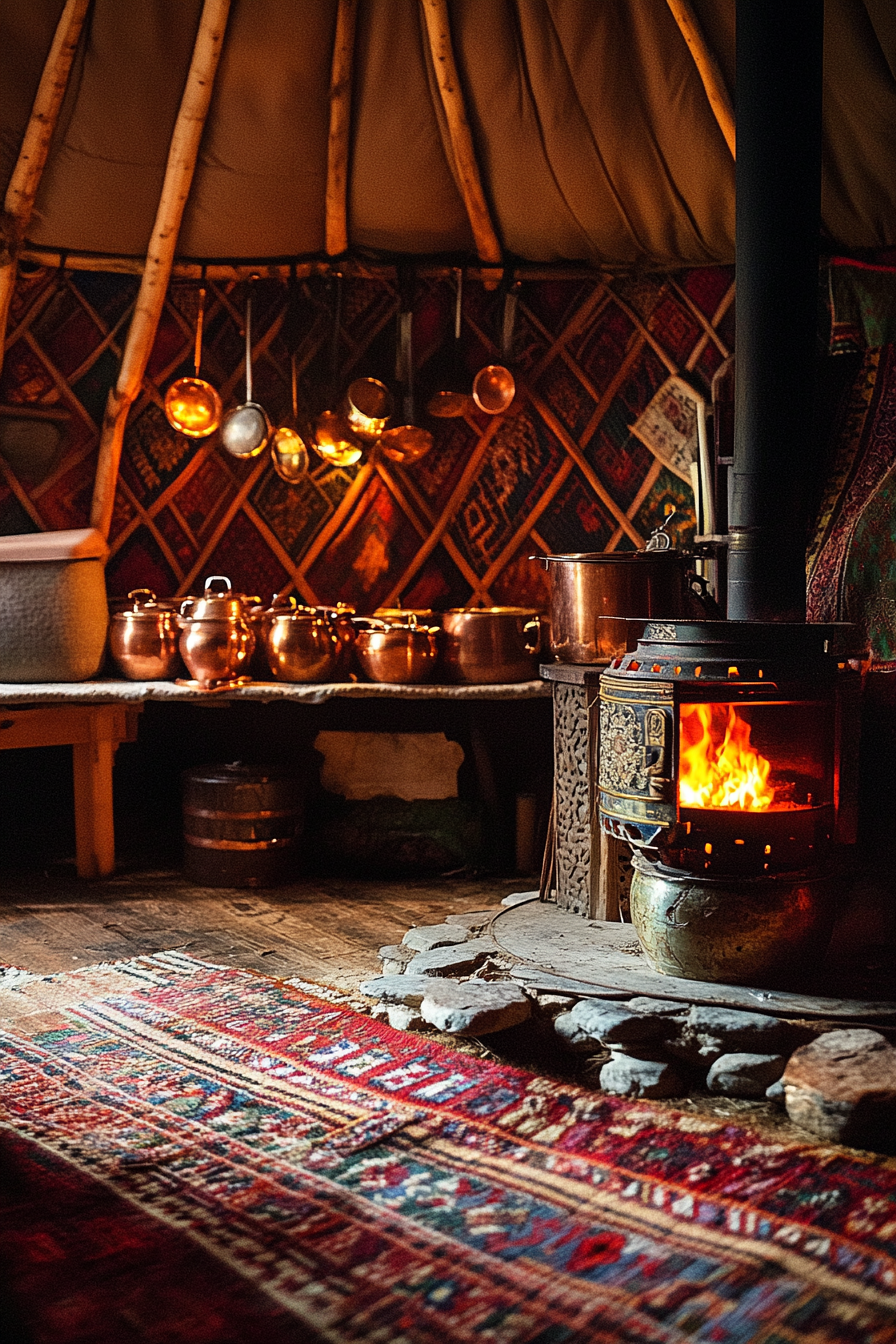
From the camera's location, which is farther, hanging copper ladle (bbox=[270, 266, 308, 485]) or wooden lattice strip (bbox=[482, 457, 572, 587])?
hanging copper ladle (bbox=[270, 266, 308, 485])

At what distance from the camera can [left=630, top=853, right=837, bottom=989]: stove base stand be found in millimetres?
2322

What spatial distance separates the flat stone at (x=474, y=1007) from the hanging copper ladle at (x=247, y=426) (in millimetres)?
2188

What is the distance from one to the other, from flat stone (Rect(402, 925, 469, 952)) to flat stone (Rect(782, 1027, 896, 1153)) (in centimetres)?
89

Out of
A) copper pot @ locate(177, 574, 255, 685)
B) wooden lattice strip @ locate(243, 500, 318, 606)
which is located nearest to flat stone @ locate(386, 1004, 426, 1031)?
copper pot @ locate(177, 574, 255, 685)

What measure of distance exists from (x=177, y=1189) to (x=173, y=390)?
2833 millimetres

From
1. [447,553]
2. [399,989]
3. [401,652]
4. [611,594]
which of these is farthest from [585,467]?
[399,989]

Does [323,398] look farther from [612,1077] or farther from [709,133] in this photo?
[612,1077]

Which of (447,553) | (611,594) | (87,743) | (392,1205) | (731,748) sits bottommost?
(392,1205)

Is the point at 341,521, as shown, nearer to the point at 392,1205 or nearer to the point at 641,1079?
the point at 641,1079

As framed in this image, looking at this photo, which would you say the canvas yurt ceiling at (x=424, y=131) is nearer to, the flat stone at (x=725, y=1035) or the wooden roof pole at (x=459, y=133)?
the wooden roof pole at (x=459, y=133)

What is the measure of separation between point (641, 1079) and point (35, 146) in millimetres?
3036

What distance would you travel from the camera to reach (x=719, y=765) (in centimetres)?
239

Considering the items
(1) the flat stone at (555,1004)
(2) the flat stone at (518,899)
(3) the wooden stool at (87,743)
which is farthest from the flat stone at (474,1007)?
(3) the wooden stool at (87,743)

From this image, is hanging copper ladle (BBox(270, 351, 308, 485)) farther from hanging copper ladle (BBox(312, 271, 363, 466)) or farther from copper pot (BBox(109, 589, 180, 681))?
copper pot (BBox(109, 589, 180, 681))
